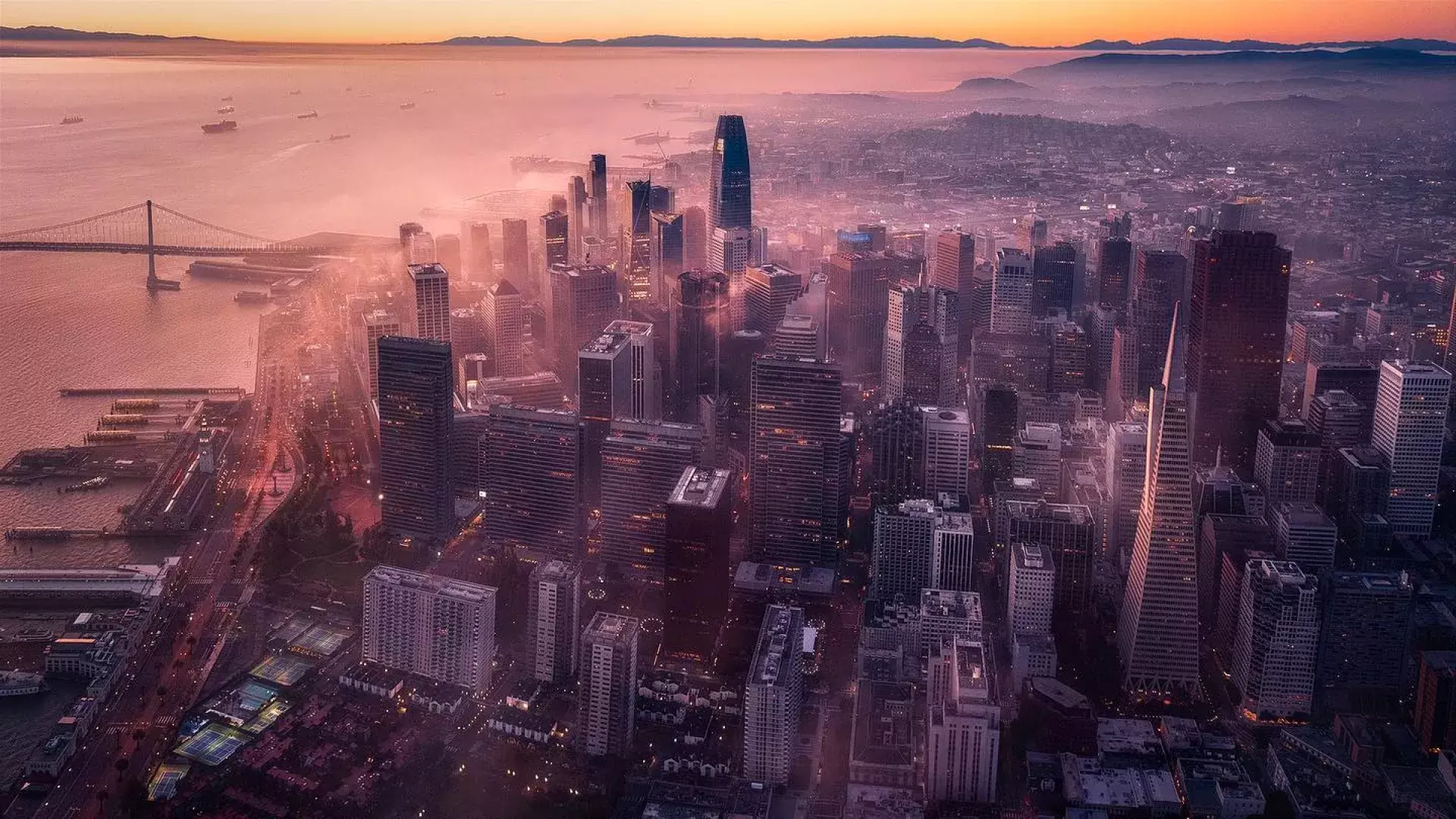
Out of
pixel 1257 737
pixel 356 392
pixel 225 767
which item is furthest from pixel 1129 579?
pixel 356 392

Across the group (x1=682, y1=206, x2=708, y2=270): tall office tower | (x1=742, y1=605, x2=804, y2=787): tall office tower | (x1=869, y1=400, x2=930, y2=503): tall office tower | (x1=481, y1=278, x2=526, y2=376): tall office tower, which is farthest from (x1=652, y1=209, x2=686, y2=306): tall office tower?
(x1=742, y1=605, x2=804, y2=787): tall office tower

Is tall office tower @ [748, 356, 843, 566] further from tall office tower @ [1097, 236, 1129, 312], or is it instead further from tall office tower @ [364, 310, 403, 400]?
tall office tower @ [1097, 236, 1129, 312]

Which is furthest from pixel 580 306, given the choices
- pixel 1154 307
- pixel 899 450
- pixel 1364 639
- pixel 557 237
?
pixel 1364 639

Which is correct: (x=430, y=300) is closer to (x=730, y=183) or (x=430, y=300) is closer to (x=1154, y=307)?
(x=730, y=183)

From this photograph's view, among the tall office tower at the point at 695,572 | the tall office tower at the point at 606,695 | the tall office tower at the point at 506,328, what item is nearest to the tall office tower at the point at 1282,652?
the tall office tower at the point at 695,572

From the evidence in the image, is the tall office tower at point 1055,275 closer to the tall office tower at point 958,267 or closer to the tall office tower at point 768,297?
the tall office tower at point 958,267

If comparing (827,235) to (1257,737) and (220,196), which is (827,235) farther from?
(1257,737)
